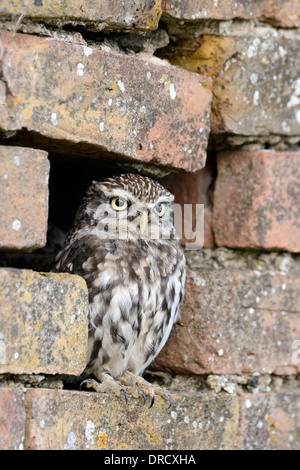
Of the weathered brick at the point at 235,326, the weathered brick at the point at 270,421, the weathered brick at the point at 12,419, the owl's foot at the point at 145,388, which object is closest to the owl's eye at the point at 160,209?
the weathered brick at the point at 235,326

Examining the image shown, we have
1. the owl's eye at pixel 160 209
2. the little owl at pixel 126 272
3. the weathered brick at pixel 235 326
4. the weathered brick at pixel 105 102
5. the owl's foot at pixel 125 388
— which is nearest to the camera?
the weathered brick at pixel 105 102

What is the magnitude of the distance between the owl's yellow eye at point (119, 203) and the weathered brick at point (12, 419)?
2.84ft

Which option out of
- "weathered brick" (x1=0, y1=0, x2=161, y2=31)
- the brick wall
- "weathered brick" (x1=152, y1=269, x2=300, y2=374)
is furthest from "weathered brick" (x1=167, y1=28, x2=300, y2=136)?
"weathered brick" (x1=152, y1=269, x2=300, y2=374)

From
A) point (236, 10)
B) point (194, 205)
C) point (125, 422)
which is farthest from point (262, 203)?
point (125, 422)

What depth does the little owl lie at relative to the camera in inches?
93.4

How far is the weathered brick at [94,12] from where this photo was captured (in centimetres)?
192

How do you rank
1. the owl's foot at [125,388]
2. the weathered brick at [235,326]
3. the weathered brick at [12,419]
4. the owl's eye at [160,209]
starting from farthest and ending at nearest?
1. the owl's eye at [160,209]
2. the weathered brick at [235,326]
3. the owl's foot at [125,388]
4. the weathered brick at [12,419]

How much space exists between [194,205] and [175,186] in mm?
108

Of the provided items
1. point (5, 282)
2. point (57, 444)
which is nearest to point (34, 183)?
point (5, 282)

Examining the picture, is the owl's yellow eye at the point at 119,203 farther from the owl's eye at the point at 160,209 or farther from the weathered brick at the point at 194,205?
the weathered brick at the point at 194,205

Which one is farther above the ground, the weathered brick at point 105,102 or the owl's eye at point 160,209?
the weathered brick at point 105,102

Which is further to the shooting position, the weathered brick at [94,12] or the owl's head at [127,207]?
the owl's head at [127,207]

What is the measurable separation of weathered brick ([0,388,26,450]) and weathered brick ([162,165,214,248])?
100cm

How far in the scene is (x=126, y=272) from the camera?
8.00 feet
